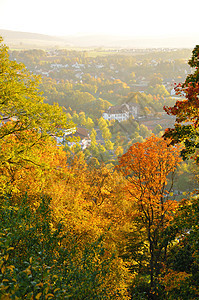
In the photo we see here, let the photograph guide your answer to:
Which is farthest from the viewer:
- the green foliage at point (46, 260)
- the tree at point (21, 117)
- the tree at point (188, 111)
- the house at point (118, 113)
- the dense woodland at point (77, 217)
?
the house at point (118, 113)

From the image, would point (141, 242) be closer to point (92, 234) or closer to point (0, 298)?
point (92, 234)

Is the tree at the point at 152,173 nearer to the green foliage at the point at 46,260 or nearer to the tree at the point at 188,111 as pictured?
the tree at the point at 188,111

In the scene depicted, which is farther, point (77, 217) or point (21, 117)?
point (77, 217)

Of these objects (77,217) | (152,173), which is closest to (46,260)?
(77,217)

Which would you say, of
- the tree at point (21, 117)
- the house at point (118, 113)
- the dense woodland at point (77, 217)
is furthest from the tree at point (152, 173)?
the house at point (118, 113)

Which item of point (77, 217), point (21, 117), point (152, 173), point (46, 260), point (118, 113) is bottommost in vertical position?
point (118, 113)

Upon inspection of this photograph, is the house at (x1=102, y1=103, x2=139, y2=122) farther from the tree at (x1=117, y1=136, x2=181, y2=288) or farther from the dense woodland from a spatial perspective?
the tree at (x1=117, y1=136, x2=181, y2=288)

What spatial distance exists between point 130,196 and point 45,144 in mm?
6795

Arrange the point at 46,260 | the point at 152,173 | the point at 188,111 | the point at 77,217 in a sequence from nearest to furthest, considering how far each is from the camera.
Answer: the point at 46,260
the point at 188,111
the point at 77,217
the point at 152,173

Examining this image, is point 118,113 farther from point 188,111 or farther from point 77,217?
point 188,111

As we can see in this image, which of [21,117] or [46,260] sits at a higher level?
[21,117]

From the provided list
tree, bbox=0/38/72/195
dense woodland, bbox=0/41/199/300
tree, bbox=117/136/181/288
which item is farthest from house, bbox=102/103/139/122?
tree, bbox=0/38/72/195

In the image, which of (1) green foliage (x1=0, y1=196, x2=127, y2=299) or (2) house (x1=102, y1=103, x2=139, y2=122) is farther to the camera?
(2) house (x1=102, y1=103, x2=139, y2=122)

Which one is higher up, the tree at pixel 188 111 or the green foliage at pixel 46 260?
the tree at pixel 188 111
